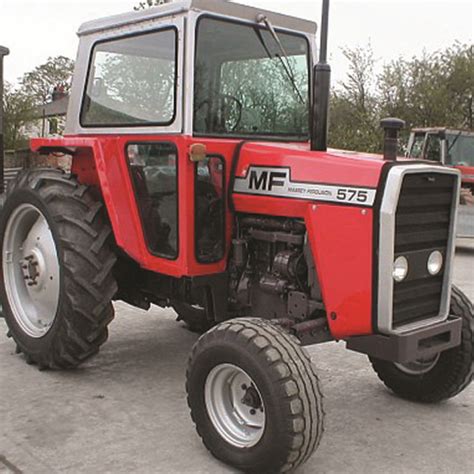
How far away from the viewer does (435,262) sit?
352 centimetres

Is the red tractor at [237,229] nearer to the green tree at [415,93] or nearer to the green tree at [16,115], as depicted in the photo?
the green tree at [415,93]

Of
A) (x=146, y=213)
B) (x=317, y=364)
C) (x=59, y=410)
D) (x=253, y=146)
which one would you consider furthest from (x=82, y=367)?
(x=253, y=146)

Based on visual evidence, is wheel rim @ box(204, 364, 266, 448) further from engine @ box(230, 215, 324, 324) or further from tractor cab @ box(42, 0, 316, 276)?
tractor cab @ box(42, 0, 316, 276)

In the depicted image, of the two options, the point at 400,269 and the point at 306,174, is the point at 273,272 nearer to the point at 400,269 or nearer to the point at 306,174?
A: the point at 306,174

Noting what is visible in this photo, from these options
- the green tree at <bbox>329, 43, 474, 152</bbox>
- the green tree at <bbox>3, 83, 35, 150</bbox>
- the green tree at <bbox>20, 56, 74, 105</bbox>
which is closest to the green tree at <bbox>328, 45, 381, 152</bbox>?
the green tree at <bbox>329, 43, 474, 152</bbox>

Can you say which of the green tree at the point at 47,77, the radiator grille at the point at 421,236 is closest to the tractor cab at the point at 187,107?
the radiator grille at the point at 421,236

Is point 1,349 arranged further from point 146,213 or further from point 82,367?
point 146,213

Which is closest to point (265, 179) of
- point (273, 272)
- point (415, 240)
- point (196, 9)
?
point (273, 272)

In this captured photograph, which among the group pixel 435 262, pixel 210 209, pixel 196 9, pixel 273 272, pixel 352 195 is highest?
pixel 196 9

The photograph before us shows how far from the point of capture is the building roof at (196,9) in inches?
143

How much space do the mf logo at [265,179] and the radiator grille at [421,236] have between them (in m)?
0.66

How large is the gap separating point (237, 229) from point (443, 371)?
1.46m

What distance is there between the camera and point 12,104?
33906mm

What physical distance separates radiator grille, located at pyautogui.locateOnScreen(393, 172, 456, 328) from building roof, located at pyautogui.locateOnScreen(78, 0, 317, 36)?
1.43 m
